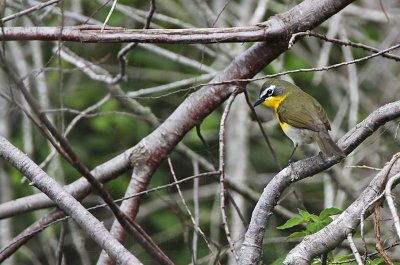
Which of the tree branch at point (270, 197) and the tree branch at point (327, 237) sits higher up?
the tree branch at point (270, 197)

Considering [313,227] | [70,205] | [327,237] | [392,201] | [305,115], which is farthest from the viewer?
[305,115]

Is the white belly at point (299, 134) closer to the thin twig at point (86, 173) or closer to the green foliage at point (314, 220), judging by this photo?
the green foliage at point (314, 220)

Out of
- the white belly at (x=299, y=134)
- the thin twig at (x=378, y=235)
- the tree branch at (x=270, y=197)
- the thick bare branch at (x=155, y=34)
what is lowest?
the thin twig at (x=378, y=235)

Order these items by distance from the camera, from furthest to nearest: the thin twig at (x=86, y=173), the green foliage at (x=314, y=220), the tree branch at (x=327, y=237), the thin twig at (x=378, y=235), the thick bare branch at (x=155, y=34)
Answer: the thick bare branch at (x=155, y=34)
the green foliage at (x=314, y=220)
the tree branch at (x=327, y=237)
the thin twig at (x=378, y=235)
the thin twig at (x=86, y=173)

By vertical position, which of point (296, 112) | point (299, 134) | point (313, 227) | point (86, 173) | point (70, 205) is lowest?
point (313, 227)

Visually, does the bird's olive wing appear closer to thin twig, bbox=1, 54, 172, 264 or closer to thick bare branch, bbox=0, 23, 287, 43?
thick bare branch, bbox=0, 23, 287, 43

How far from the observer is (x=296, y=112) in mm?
4758

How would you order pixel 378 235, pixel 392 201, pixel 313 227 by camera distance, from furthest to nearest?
pixel 313 227 < pixel 378 235 < pixel 392 201

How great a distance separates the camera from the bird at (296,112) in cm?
464

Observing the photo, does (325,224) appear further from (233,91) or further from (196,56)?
(196,56)

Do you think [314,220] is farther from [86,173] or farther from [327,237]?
[86,173]

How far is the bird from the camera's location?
4.64 m

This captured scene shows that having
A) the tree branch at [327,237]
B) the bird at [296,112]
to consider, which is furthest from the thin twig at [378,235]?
the bird at [296,112]

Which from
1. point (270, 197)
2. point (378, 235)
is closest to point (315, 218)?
point (270, 197)
